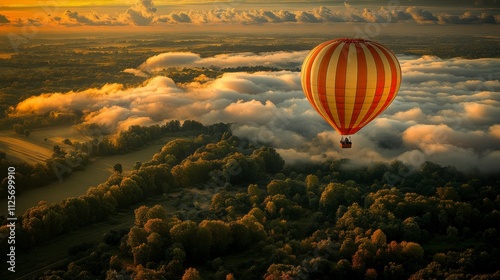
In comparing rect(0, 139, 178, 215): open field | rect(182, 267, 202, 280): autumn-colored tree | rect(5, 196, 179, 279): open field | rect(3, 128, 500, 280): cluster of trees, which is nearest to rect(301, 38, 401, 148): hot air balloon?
rect(3, 128, 500, 280): cluster of trees

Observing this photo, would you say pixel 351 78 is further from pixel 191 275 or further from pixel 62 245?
pixel 62 245

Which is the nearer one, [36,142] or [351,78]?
[351,78]

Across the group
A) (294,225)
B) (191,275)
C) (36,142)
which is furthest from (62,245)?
(36,142)

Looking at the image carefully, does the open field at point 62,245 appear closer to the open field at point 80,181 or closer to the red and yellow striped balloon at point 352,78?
the open field at point 80,181

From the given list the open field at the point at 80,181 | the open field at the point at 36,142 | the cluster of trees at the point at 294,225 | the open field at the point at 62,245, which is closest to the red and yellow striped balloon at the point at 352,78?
the cluster of trees at the point at 294,225

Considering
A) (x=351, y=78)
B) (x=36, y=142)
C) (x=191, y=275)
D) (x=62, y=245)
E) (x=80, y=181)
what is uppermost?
(x=351, y=78)

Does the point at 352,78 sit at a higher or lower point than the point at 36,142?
higher

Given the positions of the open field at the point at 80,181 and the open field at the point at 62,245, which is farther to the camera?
the open field at the point at 80,181
